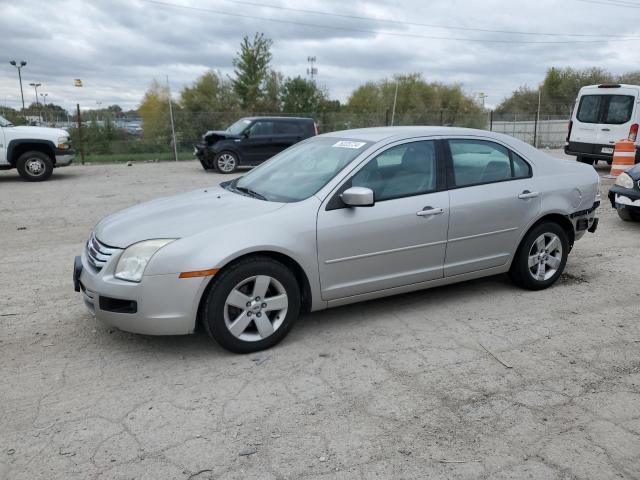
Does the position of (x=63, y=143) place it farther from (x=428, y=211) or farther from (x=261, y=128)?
(x=428, y=211)

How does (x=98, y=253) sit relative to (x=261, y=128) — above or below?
below

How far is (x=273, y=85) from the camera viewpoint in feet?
125

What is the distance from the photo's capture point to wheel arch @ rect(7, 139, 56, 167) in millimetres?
13312

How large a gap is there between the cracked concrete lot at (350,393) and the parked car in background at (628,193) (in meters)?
3.05

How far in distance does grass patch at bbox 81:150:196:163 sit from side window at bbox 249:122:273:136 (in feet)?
18.8

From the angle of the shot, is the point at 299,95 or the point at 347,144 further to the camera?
the point at 299,95

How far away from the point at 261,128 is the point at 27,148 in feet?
20.0

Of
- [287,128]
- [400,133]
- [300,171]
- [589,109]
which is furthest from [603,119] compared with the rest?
[300,171]

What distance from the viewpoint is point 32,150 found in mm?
13664

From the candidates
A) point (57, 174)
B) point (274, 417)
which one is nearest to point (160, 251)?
point (274, 417)

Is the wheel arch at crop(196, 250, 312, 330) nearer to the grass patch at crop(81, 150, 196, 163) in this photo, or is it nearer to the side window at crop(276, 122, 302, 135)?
the side window at crop(276, 122, 302, 135)

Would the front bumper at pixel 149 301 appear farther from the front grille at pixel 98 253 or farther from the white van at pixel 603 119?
the white van at pixel 603 119

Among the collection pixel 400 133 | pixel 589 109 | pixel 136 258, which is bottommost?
pixel 136 258

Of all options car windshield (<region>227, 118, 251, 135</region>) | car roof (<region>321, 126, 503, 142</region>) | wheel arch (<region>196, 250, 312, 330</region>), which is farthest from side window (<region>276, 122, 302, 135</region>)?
wheel arch (<region>196, 250, 312, 330</region>)
